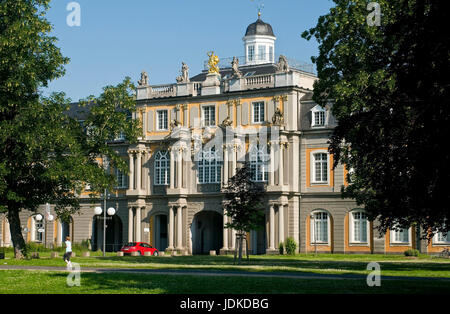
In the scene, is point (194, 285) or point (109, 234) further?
point (109, 234)

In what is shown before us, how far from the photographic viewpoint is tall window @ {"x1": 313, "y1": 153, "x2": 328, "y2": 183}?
7031 cm

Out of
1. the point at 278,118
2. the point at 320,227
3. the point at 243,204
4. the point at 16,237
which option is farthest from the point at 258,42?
the point at 16,237

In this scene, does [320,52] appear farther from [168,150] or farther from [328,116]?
[168,150]

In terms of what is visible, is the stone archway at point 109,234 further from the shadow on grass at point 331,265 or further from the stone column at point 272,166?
the shadow on grass at point 331,265

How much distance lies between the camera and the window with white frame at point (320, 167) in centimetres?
7031

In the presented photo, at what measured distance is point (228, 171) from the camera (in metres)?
72.9

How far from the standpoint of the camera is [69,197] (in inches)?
2112

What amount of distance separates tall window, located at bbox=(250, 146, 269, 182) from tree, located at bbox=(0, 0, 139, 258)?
71.8 feet

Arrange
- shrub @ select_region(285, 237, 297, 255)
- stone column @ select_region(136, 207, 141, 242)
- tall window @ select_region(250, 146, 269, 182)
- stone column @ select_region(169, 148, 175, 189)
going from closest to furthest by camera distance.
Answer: shrub @ select_region(285, 237, 297, 255) < tall window @ select_region(250, 146, 269, 182) < stone column @ select_region(169, 148, 175, 189) < stone column @ select_region(136, 207, 141, 242)

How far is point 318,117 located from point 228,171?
359 inches

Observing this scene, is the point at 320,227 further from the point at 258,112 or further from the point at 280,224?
the point at 258,112

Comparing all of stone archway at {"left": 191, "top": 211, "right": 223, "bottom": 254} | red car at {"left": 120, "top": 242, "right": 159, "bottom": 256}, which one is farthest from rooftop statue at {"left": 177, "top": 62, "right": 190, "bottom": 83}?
red car at {"left": 120, "top": 242, "right": 159, "bottom": 256}

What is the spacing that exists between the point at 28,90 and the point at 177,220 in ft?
96.0

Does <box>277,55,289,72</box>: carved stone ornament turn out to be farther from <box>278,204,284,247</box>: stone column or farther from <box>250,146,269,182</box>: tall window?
<box>278,204,284,247</box>: stone column
